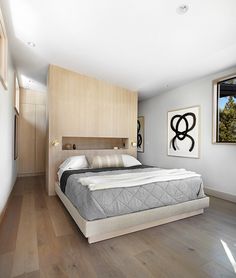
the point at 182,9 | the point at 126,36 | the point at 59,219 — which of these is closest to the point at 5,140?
the point at 59,219

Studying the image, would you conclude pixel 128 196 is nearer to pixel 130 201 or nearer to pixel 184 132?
pixel 130 201

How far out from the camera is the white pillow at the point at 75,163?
3603mm

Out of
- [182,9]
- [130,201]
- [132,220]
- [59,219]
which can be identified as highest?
[182,9]

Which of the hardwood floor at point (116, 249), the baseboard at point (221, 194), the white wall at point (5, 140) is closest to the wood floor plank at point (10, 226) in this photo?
the hardwood floor at point (116, 249)

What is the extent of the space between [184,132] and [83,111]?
2.55m

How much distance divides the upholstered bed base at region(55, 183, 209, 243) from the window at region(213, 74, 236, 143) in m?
1.50

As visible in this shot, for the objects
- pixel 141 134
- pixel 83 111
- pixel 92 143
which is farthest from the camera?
pixel 141 134

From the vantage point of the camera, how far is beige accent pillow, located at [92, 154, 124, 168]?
3805mm

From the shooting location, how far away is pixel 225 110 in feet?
11.9

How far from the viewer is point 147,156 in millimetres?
5836

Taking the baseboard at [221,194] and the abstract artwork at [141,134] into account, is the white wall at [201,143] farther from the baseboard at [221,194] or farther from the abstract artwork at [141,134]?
the abstract artwork at [141,134]

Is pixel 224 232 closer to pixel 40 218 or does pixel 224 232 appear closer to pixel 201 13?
pixel 40 218

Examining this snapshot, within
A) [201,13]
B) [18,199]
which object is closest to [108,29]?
[201,13]

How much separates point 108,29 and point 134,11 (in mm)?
503
